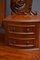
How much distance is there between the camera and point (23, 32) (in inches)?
107

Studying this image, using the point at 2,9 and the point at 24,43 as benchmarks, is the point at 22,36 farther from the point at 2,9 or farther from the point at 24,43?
the point at 2,9

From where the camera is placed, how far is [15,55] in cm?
251

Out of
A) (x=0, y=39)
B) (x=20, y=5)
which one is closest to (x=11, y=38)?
(x=0, y=39)

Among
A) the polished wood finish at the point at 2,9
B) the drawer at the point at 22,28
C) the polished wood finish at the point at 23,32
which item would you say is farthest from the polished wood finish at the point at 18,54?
the polished wood finish at the point at 2,9

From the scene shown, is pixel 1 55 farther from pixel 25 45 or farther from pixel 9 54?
pixel 25 45

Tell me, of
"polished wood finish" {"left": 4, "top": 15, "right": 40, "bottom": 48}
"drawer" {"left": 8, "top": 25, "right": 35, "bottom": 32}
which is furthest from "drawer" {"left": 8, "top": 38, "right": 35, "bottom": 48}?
"drawer" {"left": 8, "top": 25, "right": 35, "bottom": 32}

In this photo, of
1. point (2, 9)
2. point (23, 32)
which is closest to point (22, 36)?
point (23, 32)

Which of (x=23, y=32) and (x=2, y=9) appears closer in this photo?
(x=23, y=32)

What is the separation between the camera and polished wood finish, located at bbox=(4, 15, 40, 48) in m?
2.68

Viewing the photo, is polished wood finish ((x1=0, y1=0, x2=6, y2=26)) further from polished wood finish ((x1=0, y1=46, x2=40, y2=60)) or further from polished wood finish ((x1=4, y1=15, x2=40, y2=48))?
polished wood finish ((x1=0, y1=46, x2=40, y2=60))

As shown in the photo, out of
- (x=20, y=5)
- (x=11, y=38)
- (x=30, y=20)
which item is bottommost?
(x=11, y=38)

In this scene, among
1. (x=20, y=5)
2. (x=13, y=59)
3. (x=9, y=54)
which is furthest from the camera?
(x=20, y=5)

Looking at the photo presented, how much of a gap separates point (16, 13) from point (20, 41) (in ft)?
2.40

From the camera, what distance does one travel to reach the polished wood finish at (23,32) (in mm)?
2678
